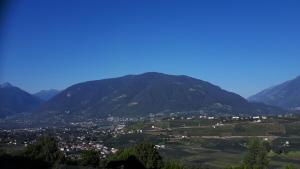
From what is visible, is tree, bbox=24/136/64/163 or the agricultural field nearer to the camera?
tree, bbox=24/136/64/163

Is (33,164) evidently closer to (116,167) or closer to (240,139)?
(116,167)

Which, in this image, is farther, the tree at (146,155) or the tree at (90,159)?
the tree at (146,155)

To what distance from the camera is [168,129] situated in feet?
457

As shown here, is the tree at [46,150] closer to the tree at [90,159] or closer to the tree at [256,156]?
the tree at [90,159]

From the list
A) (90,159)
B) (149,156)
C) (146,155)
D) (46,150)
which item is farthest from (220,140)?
(90,159)

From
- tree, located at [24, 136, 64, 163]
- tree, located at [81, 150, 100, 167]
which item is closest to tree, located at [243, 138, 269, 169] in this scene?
tree, located at [81, 150, 100, 167]

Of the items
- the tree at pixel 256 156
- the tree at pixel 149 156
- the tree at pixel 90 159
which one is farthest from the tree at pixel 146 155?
the tree at pixel 256 156

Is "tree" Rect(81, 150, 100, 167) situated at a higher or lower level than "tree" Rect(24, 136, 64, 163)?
lower

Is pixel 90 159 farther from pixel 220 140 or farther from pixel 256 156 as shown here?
pixel 220 140

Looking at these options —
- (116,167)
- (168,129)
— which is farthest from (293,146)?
(116,167)

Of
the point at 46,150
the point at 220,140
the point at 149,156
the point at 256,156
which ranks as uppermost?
the point at 46,150

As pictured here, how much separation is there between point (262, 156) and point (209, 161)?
914 inches

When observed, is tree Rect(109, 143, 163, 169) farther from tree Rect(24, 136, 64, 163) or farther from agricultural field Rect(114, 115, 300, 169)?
agricultural field Rect(114, 115, 300, 169)

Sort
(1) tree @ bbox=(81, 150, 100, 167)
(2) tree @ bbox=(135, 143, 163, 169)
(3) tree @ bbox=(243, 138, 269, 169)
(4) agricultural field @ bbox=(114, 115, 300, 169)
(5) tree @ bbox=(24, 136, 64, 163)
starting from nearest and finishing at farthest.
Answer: (1) tree @ bbox=(81, 150, 100, 167), (5) tree @ bbox=(24, 136, 64, 163), (2) tree @ bbox=(135, 143, 163, 169), (3) tree @ bbox=(243, 138, 269, 169), (4) agricultural field @ bbox=(114, 115, 300, 169)
